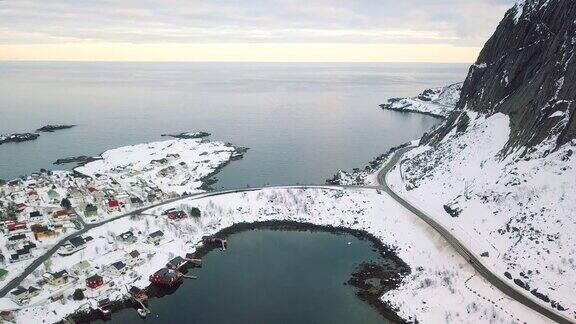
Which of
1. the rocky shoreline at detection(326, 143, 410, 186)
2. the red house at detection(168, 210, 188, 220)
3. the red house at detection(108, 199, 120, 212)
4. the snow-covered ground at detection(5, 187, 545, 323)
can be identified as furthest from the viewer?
the rocky shoreline at detection(326, 143, 410, 186)

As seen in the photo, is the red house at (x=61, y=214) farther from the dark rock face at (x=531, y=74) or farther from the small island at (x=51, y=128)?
the small island at (x=51, y=128)

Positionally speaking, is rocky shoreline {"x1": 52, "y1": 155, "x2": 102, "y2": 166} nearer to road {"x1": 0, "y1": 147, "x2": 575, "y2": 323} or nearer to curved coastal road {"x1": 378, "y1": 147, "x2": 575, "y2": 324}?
road {"x1": 0, "y1": 147, "x2": 575, "y2": 323}

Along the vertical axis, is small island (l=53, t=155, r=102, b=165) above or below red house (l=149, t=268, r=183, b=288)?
below

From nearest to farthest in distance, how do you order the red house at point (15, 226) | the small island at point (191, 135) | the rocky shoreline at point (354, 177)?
the red house at point (15, 226), the rocky shoreline at point (354, 177), the small island at point (191, 135)

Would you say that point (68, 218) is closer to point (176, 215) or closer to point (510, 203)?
point (176, 215)


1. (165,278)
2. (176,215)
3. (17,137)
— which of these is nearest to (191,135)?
(17,137)

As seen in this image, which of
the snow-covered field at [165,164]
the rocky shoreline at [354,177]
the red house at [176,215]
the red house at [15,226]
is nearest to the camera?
the red house at [15,226]

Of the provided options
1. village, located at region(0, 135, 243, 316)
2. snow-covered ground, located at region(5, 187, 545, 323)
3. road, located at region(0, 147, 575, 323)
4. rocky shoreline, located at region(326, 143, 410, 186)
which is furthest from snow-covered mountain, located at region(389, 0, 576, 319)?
village, located at region(0, 135, 243, 316)

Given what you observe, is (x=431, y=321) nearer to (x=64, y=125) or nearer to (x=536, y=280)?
(x=536, y=280)

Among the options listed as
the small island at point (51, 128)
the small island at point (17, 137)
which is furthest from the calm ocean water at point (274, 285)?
the small island at point (51, 128)
